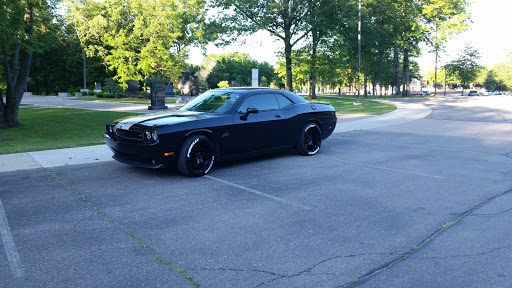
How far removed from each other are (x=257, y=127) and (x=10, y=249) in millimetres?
4760

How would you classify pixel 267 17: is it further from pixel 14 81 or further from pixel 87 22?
pixel 87 22

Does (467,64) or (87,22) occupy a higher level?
(87,22)

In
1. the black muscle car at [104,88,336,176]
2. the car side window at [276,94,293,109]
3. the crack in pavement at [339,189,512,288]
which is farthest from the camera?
the car side window at [276,94,293,109]

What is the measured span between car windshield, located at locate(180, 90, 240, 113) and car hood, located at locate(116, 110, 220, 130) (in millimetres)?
275

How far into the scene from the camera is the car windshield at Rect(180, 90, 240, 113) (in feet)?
24.7

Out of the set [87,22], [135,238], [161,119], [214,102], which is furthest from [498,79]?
[135,238]

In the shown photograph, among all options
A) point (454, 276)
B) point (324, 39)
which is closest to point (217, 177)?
point (454, 276)

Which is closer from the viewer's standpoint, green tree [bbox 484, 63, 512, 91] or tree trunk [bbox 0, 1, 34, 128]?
tree trunk [bbox 0, 1, 34, 128]

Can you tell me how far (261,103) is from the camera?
26.2 ft

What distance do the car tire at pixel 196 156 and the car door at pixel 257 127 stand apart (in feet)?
1.36

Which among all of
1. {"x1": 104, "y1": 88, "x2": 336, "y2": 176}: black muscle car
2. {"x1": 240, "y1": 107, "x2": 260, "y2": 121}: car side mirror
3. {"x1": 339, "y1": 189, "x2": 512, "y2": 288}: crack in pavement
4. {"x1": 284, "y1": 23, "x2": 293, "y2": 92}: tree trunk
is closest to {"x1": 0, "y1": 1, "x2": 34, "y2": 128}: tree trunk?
{"x1": 104, "y1": 88, "x2": 336, "y2": 176}: black muscle car

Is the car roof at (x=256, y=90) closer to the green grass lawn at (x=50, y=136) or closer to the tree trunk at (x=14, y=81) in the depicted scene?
the green grass lawn at (x=50, y=136)

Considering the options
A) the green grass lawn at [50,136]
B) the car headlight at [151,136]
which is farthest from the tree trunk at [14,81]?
the car headlight at [151,136]

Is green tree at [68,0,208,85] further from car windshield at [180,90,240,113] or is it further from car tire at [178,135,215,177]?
car tire at [178,135,215,177]
